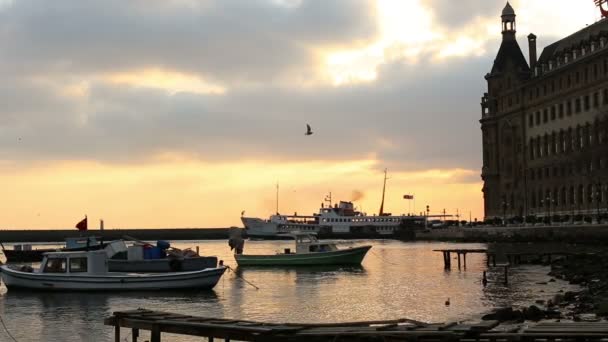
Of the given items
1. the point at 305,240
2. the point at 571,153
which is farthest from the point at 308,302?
the point at 571,153

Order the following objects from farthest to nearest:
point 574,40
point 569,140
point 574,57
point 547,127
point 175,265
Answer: point 547,127 < point 574,40 < point 574,57 < point 569,140 < point 175,265

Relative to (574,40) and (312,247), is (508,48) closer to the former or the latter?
(574,40)

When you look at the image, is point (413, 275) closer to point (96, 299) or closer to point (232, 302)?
point (232, 302)

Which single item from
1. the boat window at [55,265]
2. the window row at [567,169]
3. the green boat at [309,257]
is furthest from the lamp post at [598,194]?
the boat window at [55,265]

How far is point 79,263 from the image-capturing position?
53.3 m

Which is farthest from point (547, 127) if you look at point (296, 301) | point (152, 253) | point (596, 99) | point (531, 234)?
point (296, 301)

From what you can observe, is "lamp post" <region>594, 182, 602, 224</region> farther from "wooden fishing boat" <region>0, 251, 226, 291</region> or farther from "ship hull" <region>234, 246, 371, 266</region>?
"wooden fishing boat" <region>0, 251, 226, 291</region>

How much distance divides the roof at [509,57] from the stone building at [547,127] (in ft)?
0.70

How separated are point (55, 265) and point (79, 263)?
2008 mm

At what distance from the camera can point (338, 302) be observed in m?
47.4

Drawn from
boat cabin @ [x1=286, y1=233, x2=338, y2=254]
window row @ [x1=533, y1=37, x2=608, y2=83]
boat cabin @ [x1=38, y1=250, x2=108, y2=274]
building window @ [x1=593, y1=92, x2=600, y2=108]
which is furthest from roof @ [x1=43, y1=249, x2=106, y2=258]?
building window @ [x1=593, y1=92, x2=600, y2=108]

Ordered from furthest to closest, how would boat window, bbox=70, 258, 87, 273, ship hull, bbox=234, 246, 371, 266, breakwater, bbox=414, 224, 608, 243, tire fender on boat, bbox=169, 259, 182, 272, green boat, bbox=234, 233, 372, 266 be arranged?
1. breakwater, bbox=414, 224, 608, 243
2. green boat, bbox=234, 233, 372, 266
3. ship hull, bbox=234, 246, 371, 266
4. tire fender on boat, bbox=169, 259, 182, 272
5. boat window, bbox=70, 258, 87, 273

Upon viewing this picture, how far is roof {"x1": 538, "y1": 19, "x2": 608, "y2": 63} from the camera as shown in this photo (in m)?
136

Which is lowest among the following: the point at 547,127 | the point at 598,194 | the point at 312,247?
the point at 312,247
